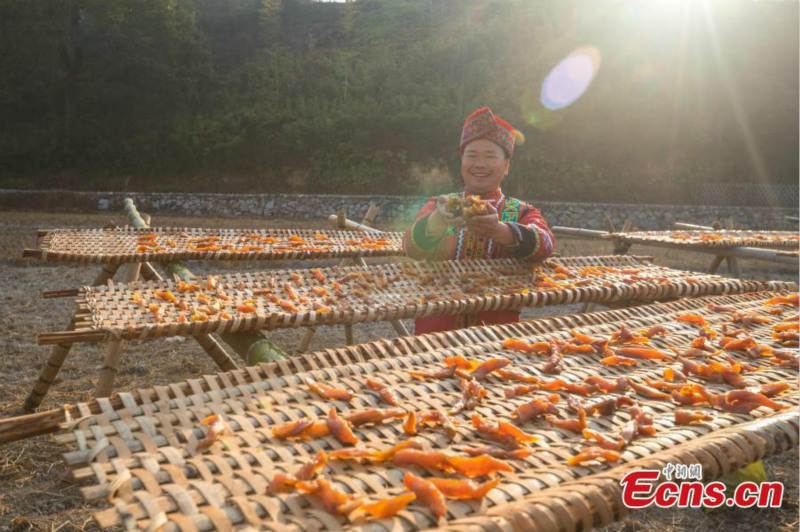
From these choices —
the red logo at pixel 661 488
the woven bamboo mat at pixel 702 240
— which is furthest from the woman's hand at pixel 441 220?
the woven bamboo mat at pixel 702 240

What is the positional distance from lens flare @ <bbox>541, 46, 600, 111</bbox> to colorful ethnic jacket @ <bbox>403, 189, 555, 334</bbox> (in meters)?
20.6

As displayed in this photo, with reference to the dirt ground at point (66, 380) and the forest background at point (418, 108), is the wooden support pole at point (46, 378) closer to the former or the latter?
the dirt ground at point (66, 380)

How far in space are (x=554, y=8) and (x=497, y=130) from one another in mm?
25265

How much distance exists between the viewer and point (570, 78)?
2306 cm

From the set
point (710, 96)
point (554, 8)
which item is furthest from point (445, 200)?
point (554, 8)

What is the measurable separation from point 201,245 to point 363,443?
10.0ft

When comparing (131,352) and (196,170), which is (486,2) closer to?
(196,170)

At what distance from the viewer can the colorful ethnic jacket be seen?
10.1ft

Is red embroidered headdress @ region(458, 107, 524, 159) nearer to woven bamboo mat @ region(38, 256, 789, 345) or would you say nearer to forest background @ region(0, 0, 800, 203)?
woven bamboo mat @ region(38, 256, 789, 345)

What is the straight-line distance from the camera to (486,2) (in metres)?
34.2

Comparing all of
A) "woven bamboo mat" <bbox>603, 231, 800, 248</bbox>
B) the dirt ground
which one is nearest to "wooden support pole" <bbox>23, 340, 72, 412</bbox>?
the dirt ground

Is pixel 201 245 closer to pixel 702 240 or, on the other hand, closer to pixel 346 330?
pixel 346 330

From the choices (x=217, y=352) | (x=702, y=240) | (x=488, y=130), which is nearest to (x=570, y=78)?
(x=702, y=240)

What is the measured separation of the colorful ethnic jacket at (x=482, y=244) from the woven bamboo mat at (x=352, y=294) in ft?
0.37
